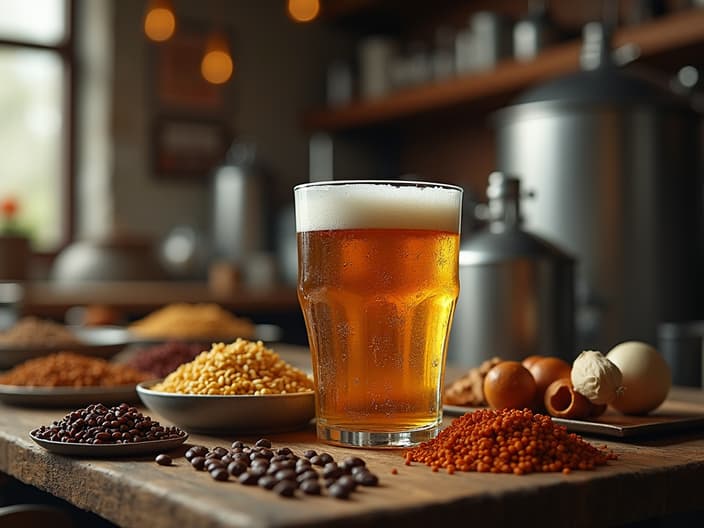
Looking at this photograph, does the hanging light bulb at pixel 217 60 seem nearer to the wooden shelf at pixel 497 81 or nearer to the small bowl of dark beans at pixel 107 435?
the wooden shelf at pixel 497 81

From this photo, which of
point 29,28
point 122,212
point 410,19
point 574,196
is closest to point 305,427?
point 574,196

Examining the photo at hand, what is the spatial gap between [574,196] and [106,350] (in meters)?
1.20

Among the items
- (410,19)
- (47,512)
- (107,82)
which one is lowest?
(47,512)

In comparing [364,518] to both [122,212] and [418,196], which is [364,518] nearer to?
[418,196]

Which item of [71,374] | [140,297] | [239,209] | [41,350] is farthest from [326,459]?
[239,209]

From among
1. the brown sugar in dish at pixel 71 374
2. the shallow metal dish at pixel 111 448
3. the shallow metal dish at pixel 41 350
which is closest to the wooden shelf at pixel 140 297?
the shallow metal dish at pixel 41 350

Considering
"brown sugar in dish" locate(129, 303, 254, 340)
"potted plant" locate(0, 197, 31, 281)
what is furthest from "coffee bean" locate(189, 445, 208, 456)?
"potted plant" locate(0, 197, 31, 281)

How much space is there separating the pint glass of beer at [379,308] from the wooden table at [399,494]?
1.8 inches

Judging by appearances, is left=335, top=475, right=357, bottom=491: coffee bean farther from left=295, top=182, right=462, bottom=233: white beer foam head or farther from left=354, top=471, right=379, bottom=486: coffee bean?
left=295, top=182, right=462, bottom=233: white beer foam head

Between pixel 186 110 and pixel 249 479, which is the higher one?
pixel 186 110

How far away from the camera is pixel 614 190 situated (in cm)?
230

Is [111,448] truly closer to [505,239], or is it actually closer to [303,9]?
[505,239]

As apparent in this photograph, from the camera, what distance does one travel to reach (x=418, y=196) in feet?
3.17

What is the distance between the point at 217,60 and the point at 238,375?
10.0 ft
